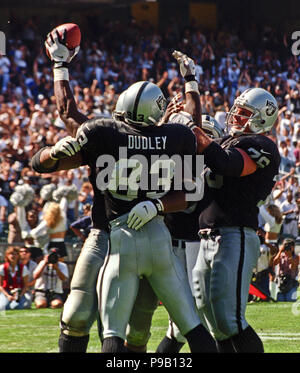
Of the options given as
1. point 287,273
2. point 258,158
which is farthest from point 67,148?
point 287,273

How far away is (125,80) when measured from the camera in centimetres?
2158

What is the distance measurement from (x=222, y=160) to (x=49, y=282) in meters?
5.43

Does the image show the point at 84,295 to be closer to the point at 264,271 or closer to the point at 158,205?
the point at 158,205

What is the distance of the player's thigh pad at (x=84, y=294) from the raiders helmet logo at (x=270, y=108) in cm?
126

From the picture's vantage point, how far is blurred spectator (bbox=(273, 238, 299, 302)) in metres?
10.1

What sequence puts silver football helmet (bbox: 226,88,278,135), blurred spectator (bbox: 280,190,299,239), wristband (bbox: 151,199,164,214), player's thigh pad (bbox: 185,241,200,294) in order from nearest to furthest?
wristband (bbox: 151,199,164,214)
silver football helmet (bbox: 226,88,278,135)
player's thigh pad (bbox: 185,241,200,294)
blurred spectator (bbox: 280,190,299,239)

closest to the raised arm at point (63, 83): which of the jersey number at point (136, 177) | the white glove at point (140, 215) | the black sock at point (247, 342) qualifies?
the jersey number at point (136, 177)

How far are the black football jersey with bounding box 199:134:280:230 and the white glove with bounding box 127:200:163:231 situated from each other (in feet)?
1.62

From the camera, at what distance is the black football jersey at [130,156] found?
4.30 meters

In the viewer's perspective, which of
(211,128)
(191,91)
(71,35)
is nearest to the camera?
(71,35)

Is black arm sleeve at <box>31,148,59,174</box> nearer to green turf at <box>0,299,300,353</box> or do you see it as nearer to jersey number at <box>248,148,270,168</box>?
jersey number at <box>248,148,270,168</box>

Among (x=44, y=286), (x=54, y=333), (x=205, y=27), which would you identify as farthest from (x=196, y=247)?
(x=205, y=27)
